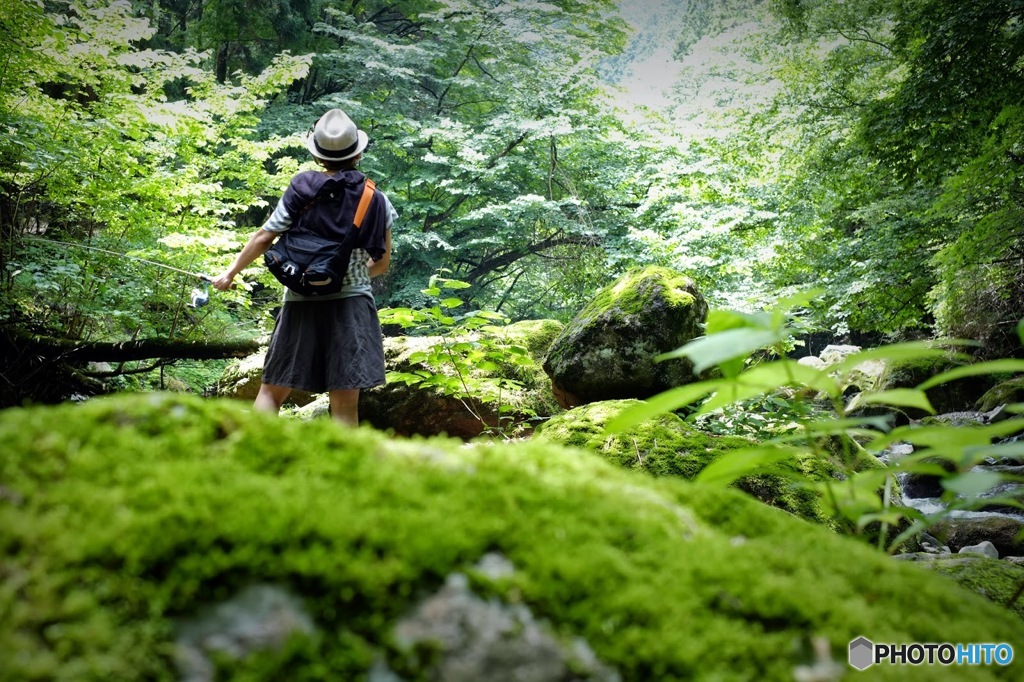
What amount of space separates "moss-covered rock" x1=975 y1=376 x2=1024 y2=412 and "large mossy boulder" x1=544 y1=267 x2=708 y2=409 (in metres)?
8.17

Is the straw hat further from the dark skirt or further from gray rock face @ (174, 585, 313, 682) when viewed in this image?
gray rock face @ (174, 585, 313, 682)

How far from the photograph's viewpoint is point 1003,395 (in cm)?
1037

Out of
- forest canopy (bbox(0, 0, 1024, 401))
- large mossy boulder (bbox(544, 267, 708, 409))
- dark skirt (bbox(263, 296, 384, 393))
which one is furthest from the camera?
forest canopy (bbox(0, 0, 1024, 401))

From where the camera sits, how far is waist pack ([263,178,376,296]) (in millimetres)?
3086

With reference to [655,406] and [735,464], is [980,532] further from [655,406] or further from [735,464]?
[655,406]

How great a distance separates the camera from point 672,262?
12.2m

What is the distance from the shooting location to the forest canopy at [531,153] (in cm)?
635

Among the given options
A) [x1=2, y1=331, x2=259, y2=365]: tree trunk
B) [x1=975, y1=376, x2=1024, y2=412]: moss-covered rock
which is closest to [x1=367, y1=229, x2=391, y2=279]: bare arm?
[x1=2, y1=331, x2=259, y2=365]: tree trunk

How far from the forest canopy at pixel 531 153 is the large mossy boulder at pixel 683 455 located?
240 cm

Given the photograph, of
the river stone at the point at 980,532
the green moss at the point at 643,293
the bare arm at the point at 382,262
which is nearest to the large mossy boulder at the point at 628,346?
the green moss at the point at 643,293

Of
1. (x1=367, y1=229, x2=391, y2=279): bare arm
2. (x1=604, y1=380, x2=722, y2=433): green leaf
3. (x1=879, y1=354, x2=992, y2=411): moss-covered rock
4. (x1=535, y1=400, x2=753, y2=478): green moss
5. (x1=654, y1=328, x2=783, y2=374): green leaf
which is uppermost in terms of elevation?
(x1=367, y1=229, x2=391, y2=279): bare arm

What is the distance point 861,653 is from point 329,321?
118 inches

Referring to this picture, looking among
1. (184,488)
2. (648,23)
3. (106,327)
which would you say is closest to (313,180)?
(184,488)

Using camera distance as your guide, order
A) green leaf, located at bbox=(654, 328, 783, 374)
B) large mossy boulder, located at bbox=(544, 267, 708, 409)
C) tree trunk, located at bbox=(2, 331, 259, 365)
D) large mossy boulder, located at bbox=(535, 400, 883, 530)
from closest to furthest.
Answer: green leaf, located at bbox=(654, 328, 783, 374)
large mossy boulder, located at bbox=(535, 400, 883, 530)
large mossy boulder, located at bbox=(544, 267, 708, 409)
tree trunk, located at bbox=(2, 331, 259, 365)
